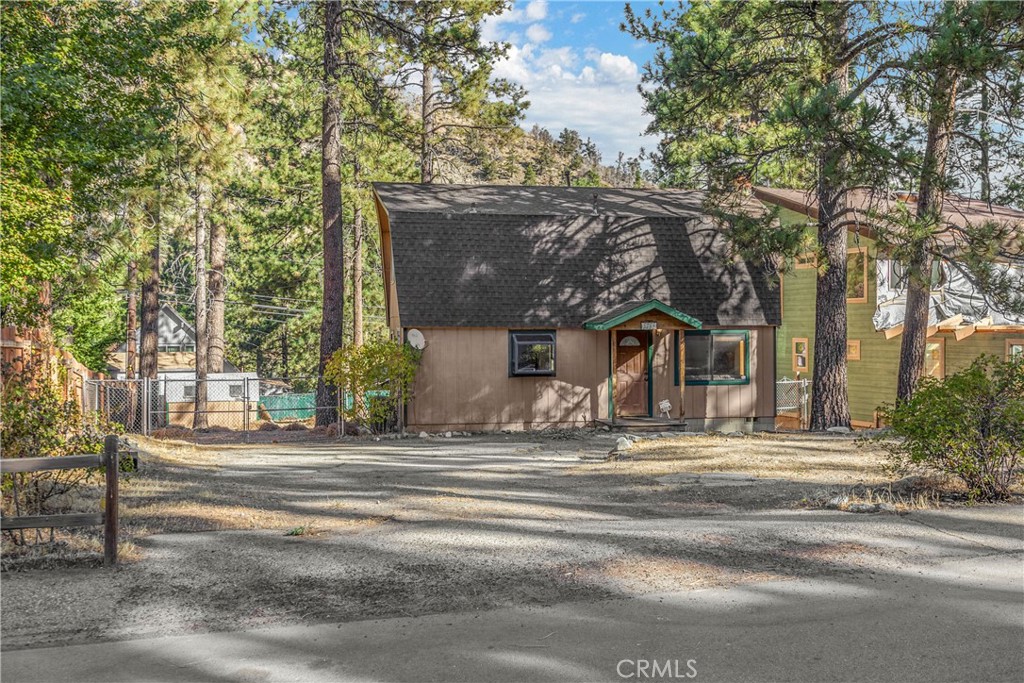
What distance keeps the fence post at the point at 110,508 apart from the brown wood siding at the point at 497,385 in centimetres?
1243

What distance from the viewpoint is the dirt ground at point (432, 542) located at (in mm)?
6102

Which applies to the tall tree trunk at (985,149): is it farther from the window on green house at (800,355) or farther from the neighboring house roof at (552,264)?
the window on green house at (800,355)

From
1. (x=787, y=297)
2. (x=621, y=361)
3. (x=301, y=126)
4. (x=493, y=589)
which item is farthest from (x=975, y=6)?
(x=301, y=126)

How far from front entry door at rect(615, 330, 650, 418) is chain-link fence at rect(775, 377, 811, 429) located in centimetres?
540

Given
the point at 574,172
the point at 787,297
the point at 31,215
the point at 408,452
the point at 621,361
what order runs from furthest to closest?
the point at 574,172 → the point at 787,297 → the point at 621,361 → the point at 408,452 → the point at 31,215

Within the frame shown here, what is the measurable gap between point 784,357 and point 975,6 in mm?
16552

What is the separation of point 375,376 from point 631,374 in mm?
6205

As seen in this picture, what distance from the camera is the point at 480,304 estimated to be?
1947cm

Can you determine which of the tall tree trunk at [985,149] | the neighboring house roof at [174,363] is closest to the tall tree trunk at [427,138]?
the tall tree trunk at [985,149]

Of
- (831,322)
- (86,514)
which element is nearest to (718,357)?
(831,322)

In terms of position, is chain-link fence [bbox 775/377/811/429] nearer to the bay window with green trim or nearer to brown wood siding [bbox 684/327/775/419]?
brown wood siding [bbox 684/327/775/419]

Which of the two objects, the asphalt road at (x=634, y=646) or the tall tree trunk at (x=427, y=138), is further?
the tall tree trunk at (x=427, y=138)

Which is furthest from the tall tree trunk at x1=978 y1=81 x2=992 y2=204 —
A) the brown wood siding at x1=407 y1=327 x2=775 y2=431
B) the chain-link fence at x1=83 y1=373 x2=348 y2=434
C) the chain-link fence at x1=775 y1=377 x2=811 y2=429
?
the chain-link fence at x1=83 y1=373 x2=348 y2=434

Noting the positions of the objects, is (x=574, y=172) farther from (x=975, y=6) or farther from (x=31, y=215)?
(x=31, y=215)
